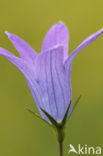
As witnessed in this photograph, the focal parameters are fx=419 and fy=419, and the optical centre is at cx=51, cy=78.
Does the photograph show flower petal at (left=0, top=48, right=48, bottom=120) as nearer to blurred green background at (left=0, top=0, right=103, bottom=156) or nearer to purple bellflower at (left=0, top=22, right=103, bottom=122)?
purple bellflower at (left=0, top=22, right=103, bottom=122)

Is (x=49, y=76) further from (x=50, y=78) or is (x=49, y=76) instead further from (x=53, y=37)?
(x=53, y=37)

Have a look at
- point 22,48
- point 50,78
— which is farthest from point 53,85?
point 22,48

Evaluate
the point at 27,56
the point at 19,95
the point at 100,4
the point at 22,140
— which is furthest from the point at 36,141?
the point at 27,56

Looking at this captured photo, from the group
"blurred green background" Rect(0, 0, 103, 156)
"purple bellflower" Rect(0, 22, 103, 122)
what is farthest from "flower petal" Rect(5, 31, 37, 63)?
"blurred green background" Rect(0, 0, 103, 156)

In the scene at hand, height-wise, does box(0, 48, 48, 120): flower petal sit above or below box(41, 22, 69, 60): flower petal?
below

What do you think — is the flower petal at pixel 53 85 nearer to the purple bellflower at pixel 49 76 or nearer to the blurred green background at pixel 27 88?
the purple bellflower at pixel 49 76

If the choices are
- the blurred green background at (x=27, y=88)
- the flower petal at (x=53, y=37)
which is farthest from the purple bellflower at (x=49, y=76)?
the blurred green background at (x=27, y=88)
